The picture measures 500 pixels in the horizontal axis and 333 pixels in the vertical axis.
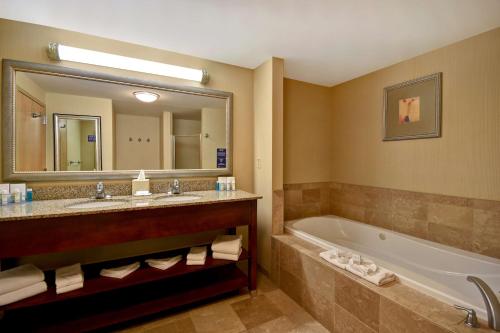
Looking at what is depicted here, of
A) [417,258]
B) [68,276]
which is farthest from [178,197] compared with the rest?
[417,258]

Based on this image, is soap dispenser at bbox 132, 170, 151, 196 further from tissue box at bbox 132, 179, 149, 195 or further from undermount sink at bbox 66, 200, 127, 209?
undermount sink at bbox 66, 200, 127, 209

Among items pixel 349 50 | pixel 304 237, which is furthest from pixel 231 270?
pixel 349 50

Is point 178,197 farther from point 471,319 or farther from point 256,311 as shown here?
point 471,319

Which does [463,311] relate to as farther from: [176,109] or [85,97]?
[85,97]

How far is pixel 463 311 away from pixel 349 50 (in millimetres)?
1891

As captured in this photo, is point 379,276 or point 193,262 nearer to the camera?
point 379,276

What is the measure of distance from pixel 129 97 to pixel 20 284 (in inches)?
55.2

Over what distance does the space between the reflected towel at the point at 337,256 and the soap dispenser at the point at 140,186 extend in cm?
145

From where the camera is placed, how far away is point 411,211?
2074mm

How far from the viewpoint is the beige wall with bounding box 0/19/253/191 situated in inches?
60.9

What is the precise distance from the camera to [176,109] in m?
2.06

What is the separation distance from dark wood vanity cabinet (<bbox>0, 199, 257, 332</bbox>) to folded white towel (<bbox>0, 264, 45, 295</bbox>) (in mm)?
87

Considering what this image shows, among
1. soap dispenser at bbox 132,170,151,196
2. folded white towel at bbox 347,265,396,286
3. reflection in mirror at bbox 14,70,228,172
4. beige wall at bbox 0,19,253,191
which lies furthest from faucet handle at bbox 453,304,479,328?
soap dispenser at bbox 132,170,151,196

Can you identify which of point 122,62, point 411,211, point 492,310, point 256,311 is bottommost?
point 256,311
